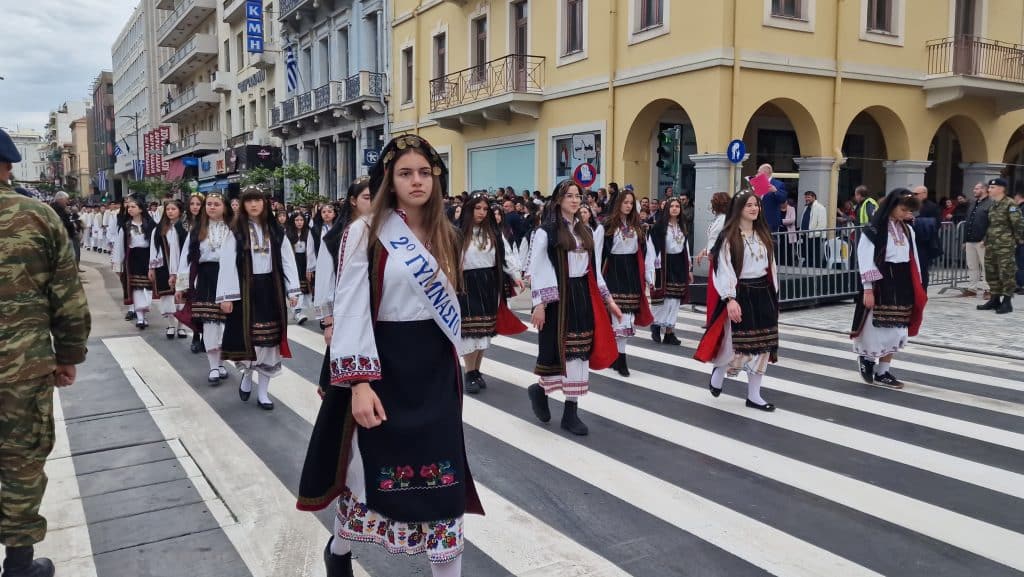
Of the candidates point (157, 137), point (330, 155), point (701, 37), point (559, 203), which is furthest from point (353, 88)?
point (157, 137)

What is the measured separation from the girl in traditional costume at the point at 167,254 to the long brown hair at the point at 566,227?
6112mm

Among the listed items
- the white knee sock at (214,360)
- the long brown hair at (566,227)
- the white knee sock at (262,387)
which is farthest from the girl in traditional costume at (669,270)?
the white knee sock at (214,360)

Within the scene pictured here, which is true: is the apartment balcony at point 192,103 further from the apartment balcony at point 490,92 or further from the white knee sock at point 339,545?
the white knee sock at point 339,545

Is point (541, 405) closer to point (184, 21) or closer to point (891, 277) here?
point (891, 277)

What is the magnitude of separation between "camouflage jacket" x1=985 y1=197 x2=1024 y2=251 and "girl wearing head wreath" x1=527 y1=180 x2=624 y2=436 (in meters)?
9.35

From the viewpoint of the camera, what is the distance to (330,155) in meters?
34.6

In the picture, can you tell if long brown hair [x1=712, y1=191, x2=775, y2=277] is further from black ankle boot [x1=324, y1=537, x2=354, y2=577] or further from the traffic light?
the traffic light

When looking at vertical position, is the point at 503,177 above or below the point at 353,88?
below

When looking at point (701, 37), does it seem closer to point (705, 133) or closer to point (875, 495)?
point (705, 133)

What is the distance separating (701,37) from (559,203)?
11366mm

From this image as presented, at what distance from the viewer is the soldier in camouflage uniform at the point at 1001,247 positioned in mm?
12484

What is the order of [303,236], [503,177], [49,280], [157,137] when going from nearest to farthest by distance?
[49,280] < [303,236] < [503,177] < [157,137]

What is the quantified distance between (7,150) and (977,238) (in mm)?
13929

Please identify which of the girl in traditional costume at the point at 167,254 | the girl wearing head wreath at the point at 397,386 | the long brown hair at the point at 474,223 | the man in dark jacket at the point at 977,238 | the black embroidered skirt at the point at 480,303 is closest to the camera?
the girl wearing head wreath at the point at 397,386
